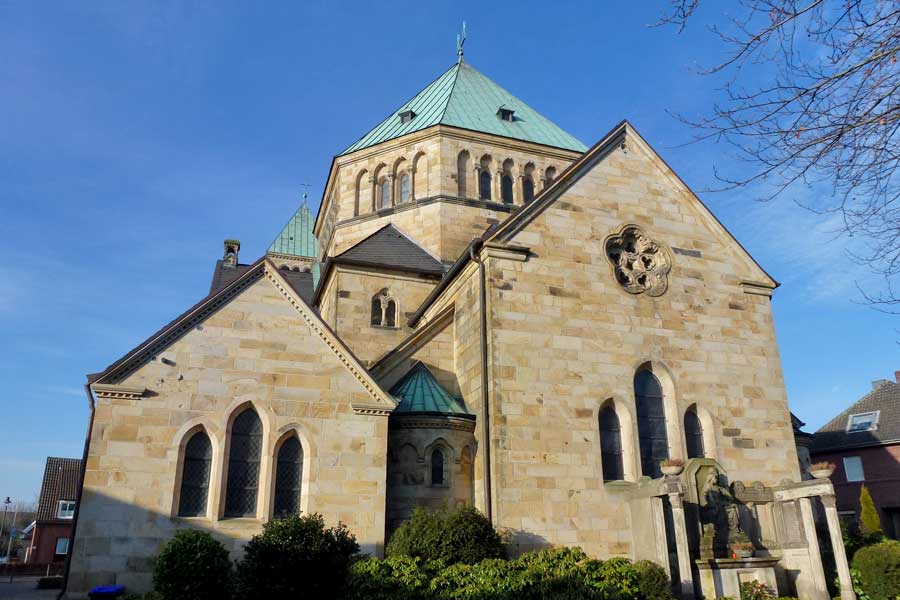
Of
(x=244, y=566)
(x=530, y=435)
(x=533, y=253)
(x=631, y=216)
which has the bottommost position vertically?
(x=244, y=566)

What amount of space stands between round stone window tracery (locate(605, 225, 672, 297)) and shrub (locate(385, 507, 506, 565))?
7.69m

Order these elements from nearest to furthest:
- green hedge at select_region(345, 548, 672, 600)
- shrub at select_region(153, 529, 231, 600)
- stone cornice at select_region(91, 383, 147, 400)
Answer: shrub at select_region(153, 529, 231, 600) → green hedge at select_region(345, 548, 672, 600) → stone cornice at select_region(91, 383, 147, 400)

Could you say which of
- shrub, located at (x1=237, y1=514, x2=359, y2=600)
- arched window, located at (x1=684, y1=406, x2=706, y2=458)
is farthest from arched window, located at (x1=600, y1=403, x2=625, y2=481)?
shrub, located at (x1=237, y1=514, x2=359, y2=600)

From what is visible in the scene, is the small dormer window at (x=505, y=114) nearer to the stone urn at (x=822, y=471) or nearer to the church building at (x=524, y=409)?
the church building at (x=524, y=409)

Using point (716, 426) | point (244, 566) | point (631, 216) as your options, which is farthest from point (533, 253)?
point (244, 566)

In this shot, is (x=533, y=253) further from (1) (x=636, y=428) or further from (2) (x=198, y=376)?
(2) (x=198, y=376)

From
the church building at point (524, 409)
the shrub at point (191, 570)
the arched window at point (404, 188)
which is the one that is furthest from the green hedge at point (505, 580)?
the arched window at point (404, 188)

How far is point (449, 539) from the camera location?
1395 cm

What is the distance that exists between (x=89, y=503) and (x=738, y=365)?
622 inches

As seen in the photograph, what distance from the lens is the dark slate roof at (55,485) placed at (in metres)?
46.6

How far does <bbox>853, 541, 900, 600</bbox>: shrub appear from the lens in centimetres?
1506

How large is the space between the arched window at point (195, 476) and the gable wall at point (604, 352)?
6151mm

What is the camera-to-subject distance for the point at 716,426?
18.3 metres

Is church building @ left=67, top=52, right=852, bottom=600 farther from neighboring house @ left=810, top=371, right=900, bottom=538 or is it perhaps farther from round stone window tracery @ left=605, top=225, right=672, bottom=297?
neighboring house @ left=810, top=371, right=900, bottom=538
